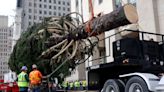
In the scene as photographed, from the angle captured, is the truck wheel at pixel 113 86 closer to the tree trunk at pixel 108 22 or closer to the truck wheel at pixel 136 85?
the truck wheel at pixel 136 85

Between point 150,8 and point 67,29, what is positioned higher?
point 150,8

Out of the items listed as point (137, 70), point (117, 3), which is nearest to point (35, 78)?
point (137, 70)

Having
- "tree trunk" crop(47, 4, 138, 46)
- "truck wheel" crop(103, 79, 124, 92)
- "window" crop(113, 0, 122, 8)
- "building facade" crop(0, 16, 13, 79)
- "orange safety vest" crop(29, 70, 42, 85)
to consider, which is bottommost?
"truck wheel" crop(103, 79, 124, 92)

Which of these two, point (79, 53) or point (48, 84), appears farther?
point (79, 53)

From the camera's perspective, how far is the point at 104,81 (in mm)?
9531

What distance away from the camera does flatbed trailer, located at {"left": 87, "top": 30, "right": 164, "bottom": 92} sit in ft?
23.9

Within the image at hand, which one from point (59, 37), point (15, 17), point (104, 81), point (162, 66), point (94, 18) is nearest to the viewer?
point (162, 66)

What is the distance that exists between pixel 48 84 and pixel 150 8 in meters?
11.6

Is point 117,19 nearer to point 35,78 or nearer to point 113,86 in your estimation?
point 113,86

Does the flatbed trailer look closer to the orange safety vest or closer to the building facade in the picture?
the orange safety vest

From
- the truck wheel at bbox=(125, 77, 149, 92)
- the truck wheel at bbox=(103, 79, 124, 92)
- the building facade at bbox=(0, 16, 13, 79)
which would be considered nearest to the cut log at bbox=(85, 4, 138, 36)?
the truck wheel at bbox=(103, 79, 124, 92)

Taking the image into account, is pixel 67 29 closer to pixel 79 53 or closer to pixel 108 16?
pixel 79 53

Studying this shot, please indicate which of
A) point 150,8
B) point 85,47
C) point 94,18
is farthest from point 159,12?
point 94,18

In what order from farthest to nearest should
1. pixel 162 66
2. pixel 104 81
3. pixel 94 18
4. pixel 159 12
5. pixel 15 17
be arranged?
pixel 15 17 → pixel 159 12 → pixel 94 18 → pixel 104 81 → pixel 162 66
